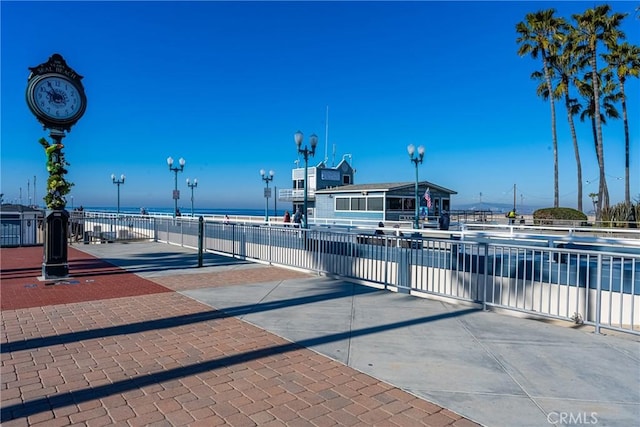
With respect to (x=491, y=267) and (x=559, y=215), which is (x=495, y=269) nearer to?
(x=491, y=267)

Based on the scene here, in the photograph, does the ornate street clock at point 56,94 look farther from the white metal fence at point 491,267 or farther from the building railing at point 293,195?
the building railing at point 293,195

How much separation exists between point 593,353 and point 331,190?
104 ft

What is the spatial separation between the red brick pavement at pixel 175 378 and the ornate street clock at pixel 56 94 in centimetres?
443

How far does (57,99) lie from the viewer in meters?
9.09

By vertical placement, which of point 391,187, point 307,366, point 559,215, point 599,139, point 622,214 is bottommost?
point 307,366

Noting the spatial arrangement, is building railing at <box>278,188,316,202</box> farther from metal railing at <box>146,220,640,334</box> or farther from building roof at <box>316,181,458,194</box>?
metal railing at <box>146,220,640,334</box>

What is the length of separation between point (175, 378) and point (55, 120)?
735cm

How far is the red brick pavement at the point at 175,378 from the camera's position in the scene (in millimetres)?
3305

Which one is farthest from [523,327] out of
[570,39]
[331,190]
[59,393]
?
[570,39]

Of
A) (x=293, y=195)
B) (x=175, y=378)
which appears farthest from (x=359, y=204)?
(x=175, y=378)

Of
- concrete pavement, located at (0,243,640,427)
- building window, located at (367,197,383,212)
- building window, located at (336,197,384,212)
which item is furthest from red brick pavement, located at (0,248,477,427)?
building window, located at (336,197,384,212)

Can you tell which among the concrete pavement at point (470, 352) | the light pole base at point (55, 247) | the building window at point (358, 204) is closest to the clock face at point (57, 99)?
the light pole base at point (55, 247)

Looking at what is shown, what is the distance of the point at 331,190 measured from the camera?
36281 mm

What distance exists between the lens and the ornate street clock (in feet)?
28.8
